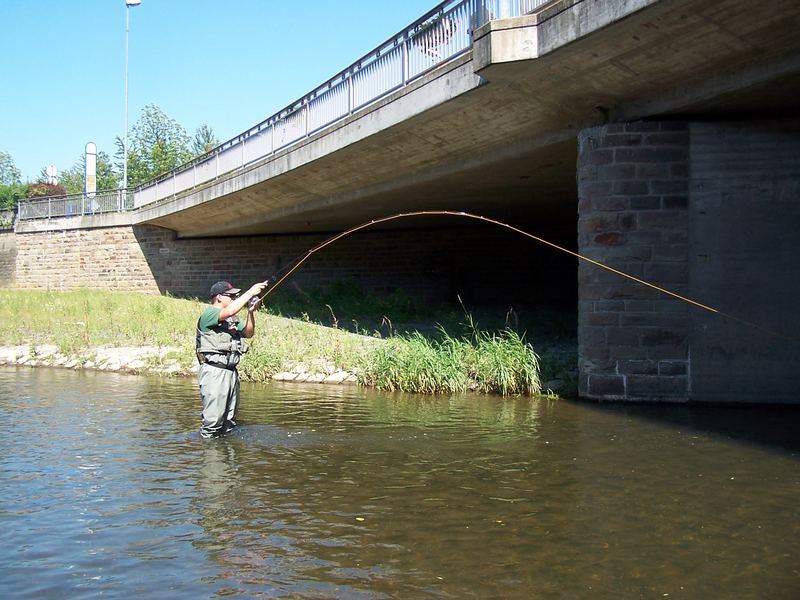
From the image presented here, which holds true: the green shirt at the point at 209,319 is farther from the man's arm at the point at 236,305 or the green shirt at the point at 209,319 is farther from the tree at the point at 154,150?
the tree at the point at 154,150

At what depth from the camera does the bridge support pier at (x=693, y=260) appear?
11812 millimetres

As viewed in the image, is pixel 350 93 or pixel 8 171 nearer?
pixel 350 93

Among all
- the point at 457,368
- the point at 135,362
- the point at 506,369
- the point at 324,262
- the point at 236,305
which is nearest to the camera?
the point at 236,305

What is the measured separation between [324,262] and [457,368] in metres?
17.8

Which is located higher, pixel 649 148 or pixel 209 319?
pixel 649 148

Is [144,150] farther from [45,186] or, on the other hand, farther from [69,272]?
[69,272]

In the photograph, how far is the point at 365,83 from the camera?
55.3ft

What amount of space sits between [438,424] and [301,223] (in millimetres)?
17827

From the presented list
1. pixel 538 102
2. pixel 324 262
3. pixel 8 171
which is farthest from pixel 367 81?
pixel 8 171

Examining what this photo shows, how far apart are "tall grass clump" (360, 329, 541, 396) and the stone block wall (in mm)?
1261

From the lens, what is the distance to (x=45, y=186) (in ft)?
182

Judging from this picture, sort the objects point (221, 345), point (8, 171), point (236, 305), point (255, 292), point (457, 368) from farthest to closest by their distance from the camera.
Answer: point (8, 171), point (457, 368), point (221, 345), point (255, 292), point (236, 305)

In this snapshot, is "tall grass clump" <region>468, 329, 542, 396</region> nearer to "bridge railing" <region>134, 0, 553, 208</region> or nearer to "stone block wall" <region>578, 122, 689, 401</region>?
"stone block wall" <region>578, 122, 689, 401</region>

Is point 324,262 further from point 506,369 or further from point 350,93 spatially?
point 506,369
